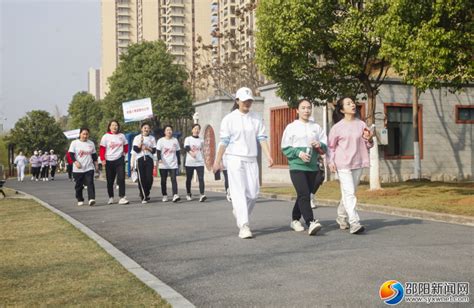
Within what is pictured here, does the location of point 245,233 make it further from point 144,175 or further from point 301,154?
point 144,175

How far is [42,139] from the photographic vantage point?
6856 cm

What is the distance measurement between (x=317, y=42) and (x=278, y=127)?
915cm

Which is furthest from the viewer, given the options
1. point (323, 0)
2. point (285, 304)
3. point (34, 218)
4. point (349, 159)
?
point (323, 0)

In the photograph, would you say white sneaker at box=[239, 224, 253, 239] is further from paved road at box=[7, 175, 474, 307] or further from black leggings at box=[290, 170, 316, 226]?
black leggings at box=[290, 170, 316, 226]

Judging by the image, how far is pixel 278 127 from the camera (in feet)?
80.8

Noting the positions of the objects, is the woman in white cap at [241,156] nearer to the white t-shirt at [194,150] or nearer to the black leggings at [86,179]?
the black leggings at [86,179]

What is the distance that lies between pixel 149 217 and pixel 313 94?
27.5ft

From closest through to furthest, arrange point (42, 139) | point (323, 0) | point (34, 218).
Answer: point (34, 218) → point (323, 0) → point (42, 139)

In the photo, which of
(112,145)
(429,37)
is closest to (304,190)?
(429,37)

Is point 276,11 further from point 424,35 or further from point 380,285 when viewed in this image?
point 380,285

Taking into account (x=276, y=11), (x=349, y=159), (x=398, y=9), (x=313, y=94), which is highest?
(x=276, y=11)

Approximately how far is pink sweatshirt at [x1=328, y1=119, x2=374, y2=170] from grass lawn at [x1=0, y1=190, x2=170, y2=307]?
347 cm

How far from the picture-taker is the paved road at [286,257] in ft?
15.0

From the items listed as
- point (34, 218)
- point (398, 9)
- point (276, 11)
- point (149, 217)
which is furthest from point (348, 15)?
point (34, 218)
